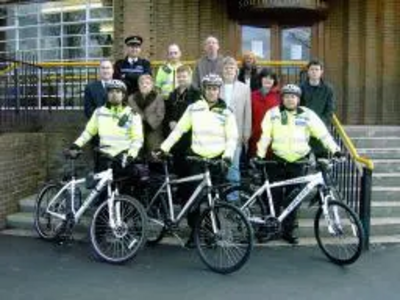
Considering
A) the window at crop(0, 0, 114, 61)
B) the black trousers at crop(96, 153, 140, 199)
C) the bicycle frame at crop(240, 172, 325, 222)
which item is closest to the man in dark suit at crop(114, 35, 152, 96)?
the black trousers at crop(96, 153, 140, 199)

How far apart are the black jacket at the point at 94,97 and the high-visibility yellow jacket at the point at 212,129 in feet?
5.31

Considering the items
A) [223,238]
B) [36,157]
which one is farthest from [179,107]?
[36,157]

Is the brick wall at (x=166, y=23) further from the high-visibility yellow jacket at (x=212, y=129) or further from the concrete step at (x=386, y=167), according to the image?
the high-visibility yellow jacket at (x=212, y=129)

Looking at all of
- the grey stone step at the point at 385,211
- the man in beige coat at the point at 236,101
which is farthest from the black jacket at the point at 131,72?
the grey stone step at the point at 385,211

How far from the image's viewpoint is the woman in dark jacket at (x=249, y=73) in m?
9.36

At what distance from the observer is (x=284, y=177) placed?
319 inches

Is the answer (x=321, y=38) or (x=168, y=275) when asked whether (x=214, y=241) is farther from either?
(x=321, y=38)

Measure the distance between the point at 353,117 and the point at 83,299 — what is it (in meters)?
9.45

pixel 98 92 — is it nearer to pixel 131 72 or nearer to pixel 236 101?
pixel 131 72

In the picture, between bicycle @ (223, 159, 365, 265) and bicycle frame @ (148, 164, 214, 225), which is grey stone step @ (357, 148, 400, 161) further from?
bicycle frame @ (148, 164, 214, 225)

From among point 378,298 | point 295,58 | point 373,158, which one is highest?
point 295,58

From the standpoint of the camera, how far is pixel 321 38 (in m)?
14.9

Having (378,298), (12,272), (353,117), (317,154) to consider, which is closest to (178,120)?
(317,154)

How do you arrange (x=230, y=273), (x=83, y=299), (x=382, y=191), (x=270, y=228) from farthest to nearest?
1. (x=382, y=191)
2. (x=270, y=228)
3. (x=230, y=273)
4. (x=83, y=299)
